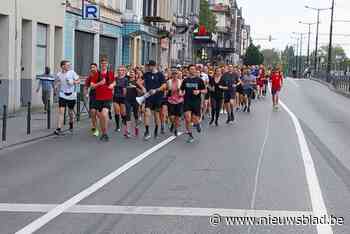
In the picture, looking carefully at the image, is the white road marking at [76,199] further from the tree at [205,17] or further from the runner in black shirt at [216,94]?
the tree at [205,17]

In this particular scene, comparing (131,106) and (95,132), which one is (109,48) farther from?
(95,132)

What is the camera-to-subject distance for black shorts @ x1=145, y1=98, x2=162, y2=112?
17.8m

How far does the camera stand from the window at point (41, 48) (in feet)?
90.3

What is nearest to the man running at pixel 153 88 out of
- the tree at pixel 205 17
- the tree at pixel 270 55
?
the tree at pixel 205 17

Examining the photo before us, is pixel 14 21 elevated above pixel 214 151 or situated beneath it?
elevated above

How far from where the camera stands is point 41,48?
2797 cm

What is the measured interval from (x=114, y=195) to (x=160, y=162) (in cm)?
350

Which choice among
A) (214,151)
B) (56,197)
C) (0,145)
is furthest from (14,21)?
(56,197)

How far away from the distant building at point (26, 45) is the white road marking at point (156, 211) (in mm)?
15279

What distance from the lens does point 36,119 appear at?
864 inches

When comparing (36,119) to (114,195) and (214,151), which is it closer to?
(214,151)

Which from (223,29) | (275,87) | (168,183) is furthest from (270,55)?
(168,183)

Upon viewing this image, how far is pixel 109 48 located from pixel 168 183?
28.8 meters

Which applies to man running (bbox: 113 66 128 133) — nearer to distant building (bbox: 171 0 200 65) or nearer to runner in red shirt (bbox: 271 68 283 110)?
runner in red shirt (bbox: 271 68 283 110)
